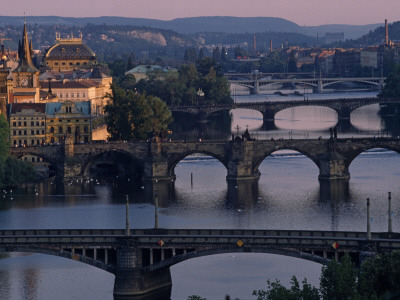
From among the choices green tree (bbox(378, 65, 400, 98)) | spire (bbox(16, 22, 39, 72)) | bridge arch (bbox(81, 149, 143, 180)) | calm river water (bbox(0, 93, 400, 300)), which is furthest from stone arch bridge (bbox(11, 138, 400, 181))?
green tree (bbox(378, 65, 400, 98))

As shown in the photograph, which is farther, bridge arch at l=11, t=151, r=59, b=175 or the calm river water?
bridge arch at l=11, t=151, r=59, b=175

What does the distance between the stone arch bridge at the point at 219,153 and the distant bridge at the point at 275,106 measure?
55.1 meters

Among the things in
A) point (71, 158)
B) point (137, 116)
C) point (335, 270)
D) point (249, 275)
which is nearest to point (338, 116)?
point (137, 116)

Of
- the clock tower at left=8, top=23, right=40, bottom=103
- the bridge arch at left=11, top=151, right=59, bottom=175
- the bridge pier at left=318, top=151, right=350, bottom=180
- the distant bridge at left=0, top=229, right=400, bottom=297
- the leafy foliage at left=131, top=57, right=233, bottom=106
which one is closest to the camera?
the distant bridge at left=0, top=229, right=400, bottom=297

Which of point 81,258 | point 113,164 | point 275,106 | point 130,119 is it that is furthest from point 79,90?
point 81,258

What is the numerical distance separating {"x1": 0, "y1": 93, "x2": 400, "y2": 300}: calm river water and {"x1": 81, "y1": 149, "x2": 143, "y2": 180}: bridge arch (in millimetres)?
2372

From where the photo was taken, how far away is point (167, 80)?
189m

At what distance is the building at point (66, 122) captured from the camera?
123m

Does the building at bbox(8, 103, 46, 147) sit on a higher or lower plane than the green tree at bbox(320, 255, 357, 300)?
higher

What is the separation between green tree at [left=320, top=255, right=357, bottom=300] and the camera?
173 feet

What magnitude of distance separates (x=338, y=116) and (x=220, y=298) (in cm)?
10330

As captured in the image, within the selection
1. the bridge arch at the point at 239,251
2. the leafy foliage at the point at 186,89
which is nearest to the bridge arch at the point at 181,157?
the bridge arch at the point at 239,251

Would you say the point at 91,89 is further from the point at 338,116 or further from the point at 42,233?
the point at 42,233

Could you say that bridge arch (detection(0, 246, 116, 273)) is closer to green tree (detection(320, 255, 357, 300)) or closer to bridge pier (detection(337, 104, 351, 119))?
green tree (detection(320, 255, 357, 300))
